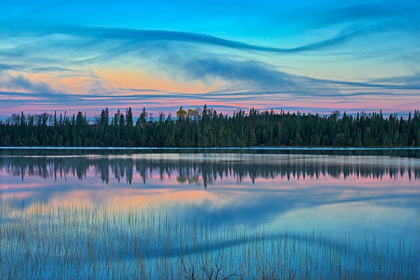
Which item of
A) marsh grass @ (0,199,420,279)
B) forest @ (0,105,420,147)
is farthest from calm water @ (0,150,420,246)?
forest @ (0,105,420,147)

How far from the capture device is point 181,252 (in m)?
10.6

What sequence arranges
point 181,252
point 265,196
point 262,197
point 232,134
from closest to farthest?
1. point 181,252
2. point 262,197
3. point 265,196
4. point 232,134

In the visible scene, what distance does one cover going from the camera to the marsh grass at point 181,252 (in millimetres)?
9183

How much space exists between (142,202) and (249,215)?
5.24 m

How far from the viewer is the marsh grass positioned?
9.18 metres

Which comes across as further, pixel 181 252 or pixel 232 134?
pixel 232 134

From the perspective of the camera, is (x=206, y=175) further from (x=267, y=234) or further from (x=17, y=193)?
(x=267, y=234)

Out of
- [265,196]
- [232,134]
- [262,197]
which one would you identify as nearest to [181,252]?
[262,197]

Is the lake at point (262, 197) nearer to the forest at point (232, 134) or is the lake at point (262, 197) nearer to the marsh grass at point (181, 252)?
the marsh grass at point (181, 252)

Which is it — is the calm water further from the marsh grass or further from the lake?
the marsh grass

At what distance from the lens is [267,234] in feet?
41.6

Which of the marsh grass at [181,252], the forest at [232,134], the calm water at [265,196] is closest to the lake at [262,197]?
the calm water at [265,196]

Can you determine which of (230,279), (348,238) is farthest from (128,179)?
(230,279)

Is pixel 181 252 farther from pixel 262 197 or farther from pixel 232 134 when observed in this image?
pixel 232 134
